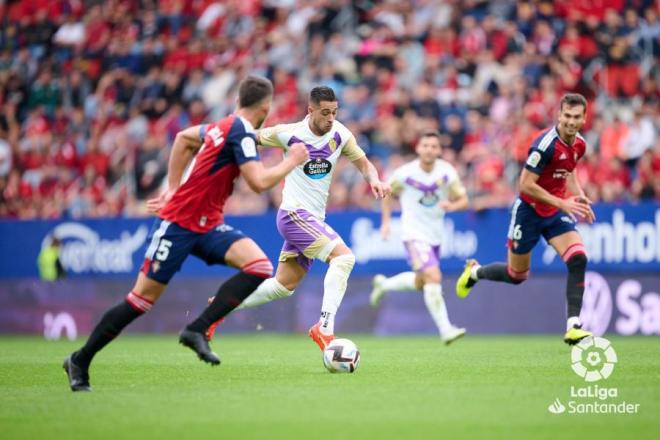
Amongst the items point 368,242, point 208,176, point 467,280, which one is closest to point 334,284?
point 208,176

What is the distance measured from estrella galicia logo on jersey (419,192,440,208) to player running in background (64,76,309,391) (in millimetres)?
6271

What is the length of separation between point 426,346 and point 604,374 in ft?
17.2

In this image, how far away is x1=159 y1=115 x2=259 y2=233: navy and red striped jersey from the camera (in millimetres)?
9445

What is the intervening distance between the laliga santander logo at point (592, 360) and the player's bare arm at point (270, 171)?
9.99 ft

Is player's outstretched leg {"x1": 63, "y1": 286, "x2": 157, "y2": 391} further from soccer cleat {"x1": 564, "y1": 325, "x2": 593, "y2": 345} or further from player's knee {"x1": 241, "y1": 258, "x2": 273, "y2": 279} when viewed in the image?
soccer cleat {"x1": 564, "y1": 325, "x2": 593, "y2": 345}

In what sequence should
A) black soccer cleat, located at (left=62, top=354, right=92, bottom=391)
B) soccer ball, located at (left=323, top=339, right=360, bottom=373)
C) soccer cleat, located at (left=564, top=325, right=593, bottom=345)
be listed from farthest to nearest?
soccer cleat, located at (left=564, top=325, right=593, bottom=345), soccer ball, located at (left=323, top=339, right=360, bottom=373), black soccer cleat, located at (left=62, top=354, right=92, bottom=391)

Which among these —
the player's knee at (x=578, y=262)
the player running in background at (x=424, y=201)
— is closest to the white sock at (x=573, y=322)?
the player's knee at (x=578, y=262)

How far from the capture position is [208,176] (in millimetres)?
9523

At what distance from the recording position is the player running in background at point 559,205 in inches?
483

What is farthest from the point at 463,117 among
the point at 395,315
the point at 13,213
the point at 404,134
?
the point at 13,213

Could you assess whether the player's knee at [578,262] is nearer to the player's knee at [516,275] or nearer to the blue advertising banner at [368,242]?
the player's knee at [516,275]

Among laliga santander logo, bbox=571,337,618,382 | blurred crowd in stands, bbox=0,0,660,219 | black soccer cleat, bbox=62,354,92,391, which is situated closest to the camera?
black soccer cleat, bbox=62,354,92,391

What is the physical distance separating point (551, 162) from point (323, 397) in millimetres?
4934

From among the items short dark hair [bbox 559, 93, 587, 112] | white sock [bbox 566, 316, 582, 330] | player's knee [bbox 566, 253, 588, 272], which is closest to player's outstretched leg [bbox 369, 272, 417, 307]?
player's knee [bbox 566, 253, 588, 272]
